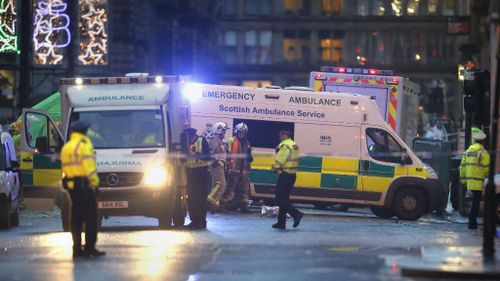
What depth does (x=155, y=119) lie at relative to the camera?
1852 centimetres

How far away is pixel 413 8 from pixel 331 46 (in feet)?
22.2

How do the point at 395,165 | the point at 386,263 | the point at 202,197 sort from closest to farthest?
the point at 386,263, the point at 202,197, the point at 395,165

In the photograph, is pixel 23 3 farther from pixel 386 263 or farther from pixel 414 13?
pixel 414 13

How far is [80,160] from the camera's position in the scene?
13398 mm

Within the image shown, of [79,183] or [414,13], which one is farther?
[414,13]

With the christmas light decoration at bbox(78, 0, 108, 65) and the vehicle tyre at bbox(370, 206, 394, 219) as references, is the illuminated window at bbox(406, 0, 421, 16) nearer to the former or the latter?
the christmas light decoration at bbox(78, 0, 108, 65)

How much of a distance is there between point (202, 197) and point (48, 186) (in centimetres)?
541

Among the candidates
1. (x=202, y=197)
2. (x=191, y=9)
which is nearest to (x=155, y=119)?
(x=202, y=197)

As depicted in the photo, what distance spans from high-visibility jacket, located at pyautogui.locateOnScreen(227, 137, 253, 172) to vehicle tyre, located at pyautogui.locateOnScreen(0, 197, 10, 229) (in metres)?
4.85

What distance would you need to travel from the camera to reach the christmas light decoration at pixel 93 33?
1818 inches

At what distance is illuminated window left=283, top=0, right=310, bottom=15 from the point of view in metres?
88.2

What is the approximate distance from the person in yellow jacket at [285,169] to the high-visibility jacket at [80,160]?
484cm

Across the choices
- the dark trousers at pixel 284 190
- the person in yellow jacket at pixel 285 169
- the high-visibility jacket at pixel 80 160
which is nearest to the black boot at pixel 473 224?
the person in yellow jacket at pixel 285 169

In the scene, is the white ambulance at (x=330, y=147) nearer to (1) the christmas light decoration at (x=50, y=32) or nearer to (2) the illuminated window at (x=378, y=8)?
(1) the christmas light decoration at (x=50, y=32)
